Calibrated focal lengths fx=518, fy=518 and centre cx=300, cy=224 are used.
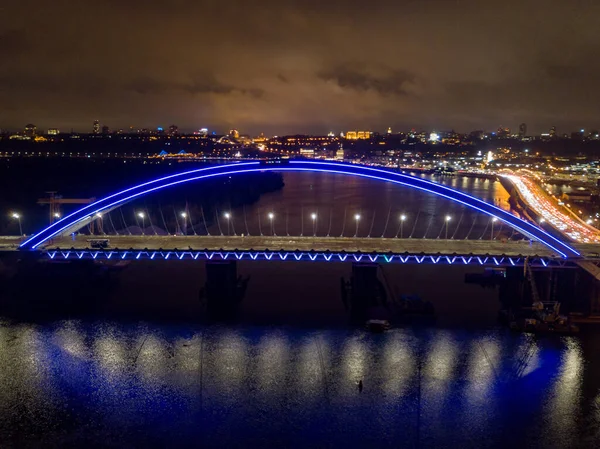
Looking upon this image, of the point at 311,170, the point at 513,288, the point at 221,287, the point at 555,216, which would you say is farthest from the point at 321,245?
the point at 555,216

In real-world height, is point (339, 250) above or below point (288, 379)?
above

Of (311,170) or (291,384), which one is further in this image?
(311,170)

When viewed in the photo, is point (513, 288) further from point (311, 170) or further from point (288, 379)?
point (288, 379)

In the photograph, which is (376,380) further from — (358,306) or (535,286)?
(535,286)

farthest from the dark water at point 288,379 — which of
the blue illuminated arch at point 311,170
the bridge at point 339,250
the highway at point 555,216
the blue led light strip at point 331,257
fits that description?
the highway at point 555,216

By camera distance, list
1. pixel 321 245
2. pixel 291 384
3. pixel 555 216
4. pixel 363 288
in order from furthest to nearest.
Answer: pixel 555 216
pixel 321 245
pixel 363 288
pixel 291 384

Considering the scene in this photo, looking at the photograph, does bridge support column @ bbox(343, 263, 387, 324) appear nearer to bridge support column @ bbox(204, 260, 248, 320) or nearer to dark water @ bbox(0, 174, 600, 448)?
dark water @ bbox(0, 174, 600, 448)
